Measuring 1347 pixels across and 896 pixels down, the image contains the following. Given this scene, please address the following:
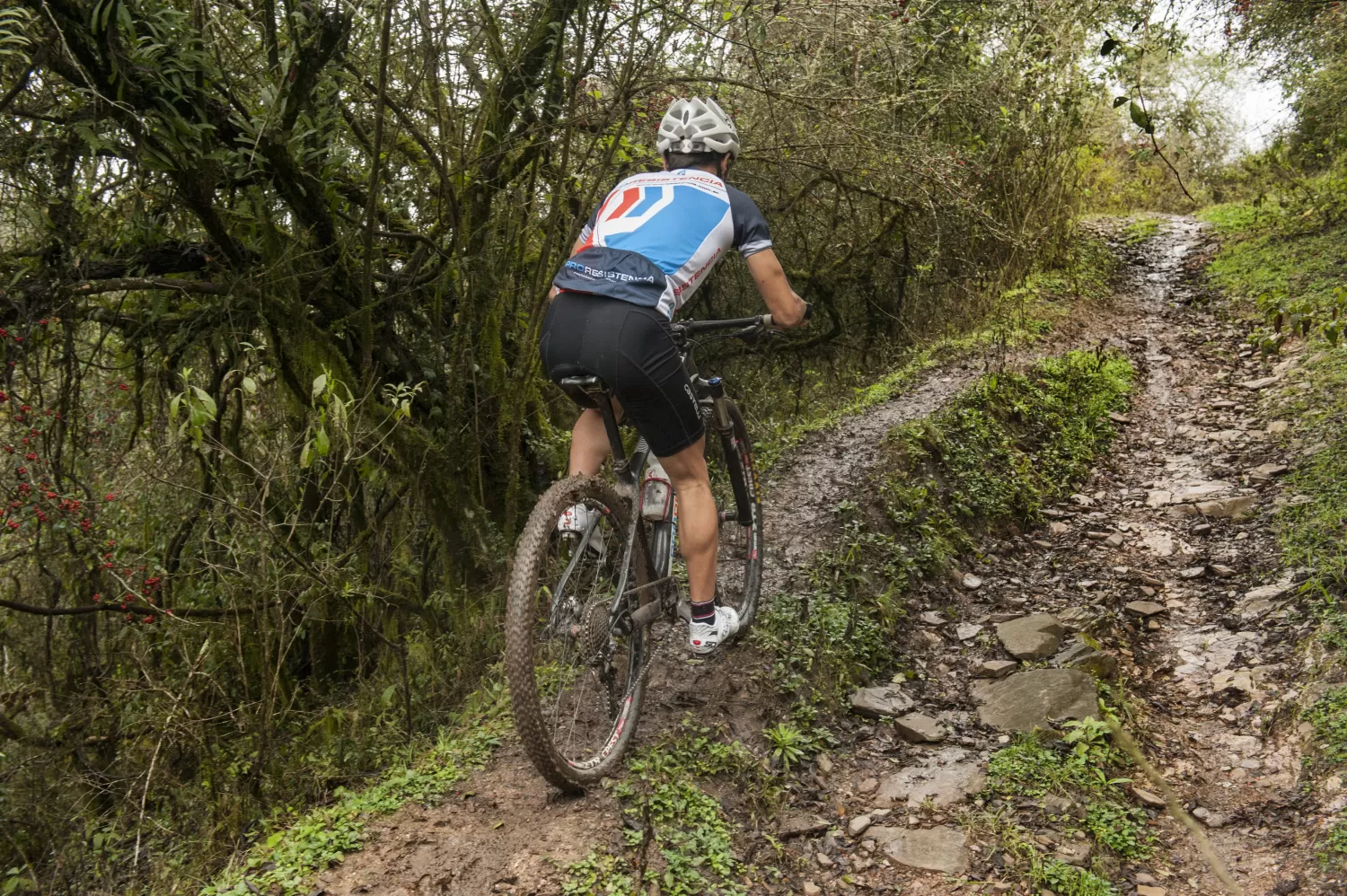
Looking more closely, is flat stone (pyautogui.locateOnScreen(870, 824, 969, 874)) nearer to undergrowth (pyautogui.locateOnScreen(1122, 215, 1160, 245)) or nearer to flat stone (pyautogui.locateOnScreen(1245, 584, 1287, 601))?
flat stone (pyautogui.locateOnScreen(1245, 584, 1287, 601))

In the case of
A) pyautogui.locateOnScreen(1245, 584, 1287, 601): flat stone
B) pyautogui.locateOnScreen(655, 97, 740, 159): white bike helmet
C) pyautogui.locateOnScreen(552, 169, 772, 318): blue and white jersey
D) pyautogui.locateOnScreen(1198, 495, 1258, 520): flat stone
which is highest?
pyautogui.locateOnScreen(655, 97, 740, 159): white bike helmet

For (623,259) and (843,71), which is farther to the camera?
(843,71)

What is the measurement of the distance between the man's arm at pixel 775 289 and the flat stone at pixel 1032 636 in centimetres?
192

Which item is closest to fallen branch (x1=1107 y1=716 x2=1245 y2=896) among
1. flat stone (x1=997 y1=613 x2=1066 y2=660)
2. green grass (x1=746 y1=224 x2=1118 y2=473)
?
flat stone (x1=997 y1=613 x2=1066 y2=660)

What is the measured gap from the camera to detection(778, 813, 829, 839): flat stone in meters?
3.35

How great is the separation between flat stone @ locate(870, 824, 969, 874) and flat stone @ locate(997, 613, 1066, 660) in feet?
4.33

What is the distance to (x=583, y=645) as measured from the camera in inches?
129

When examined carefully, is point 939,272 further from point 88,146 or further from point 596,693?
point 88,146

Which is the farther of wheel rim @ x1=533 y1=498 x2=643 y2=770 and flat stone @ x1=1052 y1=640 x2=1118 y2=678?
flat stone @ x1=1052 y1=640 x2=1118 y2=678

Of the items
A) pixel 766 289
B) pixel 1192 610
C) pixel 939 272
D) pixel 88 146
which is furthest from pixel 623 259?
pixel 939 272

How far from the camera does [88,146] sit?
12.4ft

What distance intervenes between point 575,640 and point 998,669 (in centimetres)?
214

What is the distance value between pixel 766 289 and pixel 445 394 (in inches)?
99.1

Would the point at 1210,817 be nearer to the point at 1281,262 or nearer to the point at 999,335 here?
the point at 999,335
